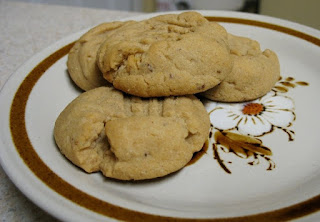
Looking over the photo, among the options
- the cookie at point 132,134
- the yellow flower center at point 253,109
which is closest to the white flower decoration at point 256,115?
the yellow flower center at point 253,109

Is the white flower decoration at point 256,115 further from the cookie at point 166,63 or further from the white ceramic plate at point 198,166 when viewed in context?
the cookie at point 166,63

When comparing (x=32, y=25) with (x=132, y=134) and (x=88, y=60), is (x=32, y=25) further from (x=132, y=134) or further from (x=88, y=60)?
(x=132, y=134)

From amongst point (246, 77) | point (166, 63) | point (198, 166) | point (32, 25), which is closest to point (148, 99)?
point (166, 63)

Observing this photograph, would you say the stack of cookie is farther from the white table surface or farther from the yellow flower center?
the white table surface

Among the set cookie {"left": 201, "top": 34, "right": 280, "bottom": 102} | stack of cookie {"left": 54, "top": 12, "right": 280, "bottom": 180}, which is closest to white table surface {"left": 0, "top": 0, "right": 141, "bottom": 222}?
stack of cookie {"left": 54, "top": 12, "right": 280, "bottom": 180}

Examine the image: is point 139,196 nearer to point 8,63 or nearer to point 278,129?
point 278,129

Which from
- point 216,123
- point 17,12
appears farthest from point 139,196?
point 17,12
